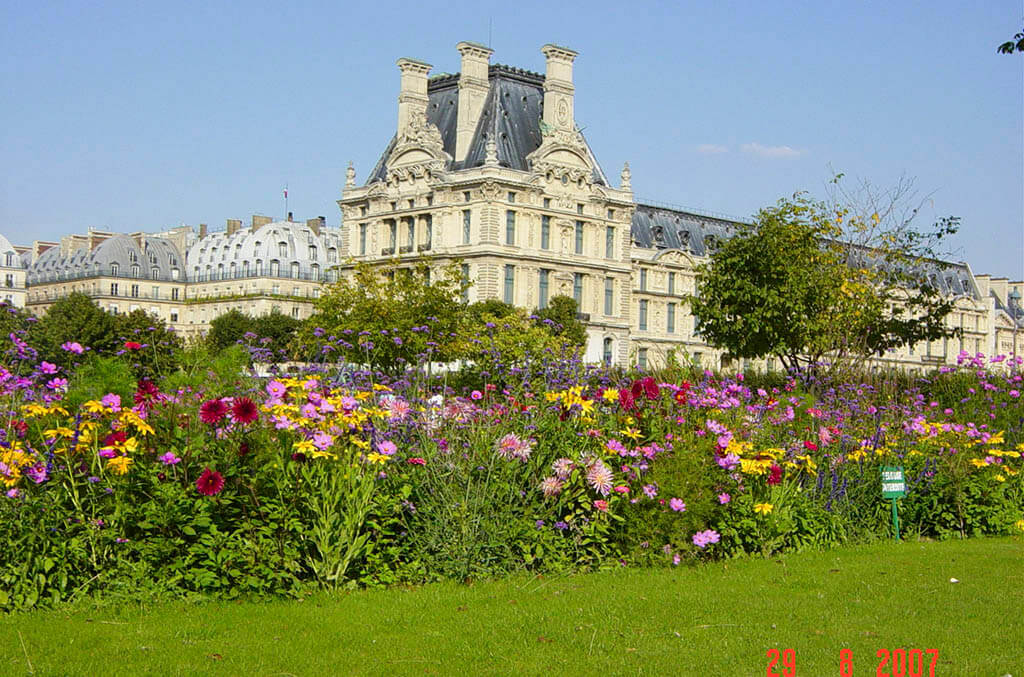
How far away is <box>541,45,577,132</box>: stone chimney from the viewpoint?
254ft

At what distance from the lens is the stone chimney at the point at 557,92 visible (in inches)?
3046

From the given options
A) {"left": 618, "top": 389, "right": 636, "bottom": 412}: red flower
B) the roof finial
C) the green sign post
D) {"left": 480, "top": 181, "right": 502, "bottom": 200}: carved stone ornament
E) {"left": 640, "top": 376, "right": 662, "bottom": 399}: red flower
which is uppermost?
the roof finial

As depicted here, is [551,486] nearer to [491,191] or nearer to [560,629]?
[560,629]

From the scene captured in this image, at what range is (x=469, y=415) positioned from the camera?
1118 centimetres

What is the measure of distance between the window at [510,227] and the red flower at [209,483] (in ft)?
217

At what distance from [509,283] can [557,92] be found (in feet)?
39.3

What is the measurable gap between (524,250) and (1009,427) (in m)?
60.4

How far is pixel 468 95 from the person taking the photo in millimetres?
76438

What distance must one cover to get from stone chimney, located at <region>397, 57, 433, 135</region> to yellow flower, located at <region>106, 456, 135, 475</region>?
7117cm

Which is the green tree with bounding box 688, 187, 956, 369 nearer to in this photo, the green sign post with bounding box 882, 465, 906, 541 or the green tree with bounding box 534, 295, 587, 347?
the green sign post with bounding box 882, 465, 906, 541

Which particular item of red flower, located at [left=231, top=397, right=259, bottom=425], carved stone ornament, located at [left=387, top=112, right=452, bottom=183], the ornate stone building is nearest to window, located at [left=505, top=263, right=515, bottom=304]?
the ornate stone building

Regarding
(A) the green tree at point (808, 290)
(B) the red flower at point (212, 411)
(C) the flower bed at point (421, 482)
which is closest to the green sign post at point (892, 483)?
(C) the flower bed at point (421, 482)

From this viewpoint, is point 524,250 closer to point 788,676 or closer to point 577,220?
point 577,220

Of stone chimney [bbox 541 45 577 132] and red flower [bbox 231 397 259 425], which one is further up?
stone chimney [bbox 541 45 577 132]
